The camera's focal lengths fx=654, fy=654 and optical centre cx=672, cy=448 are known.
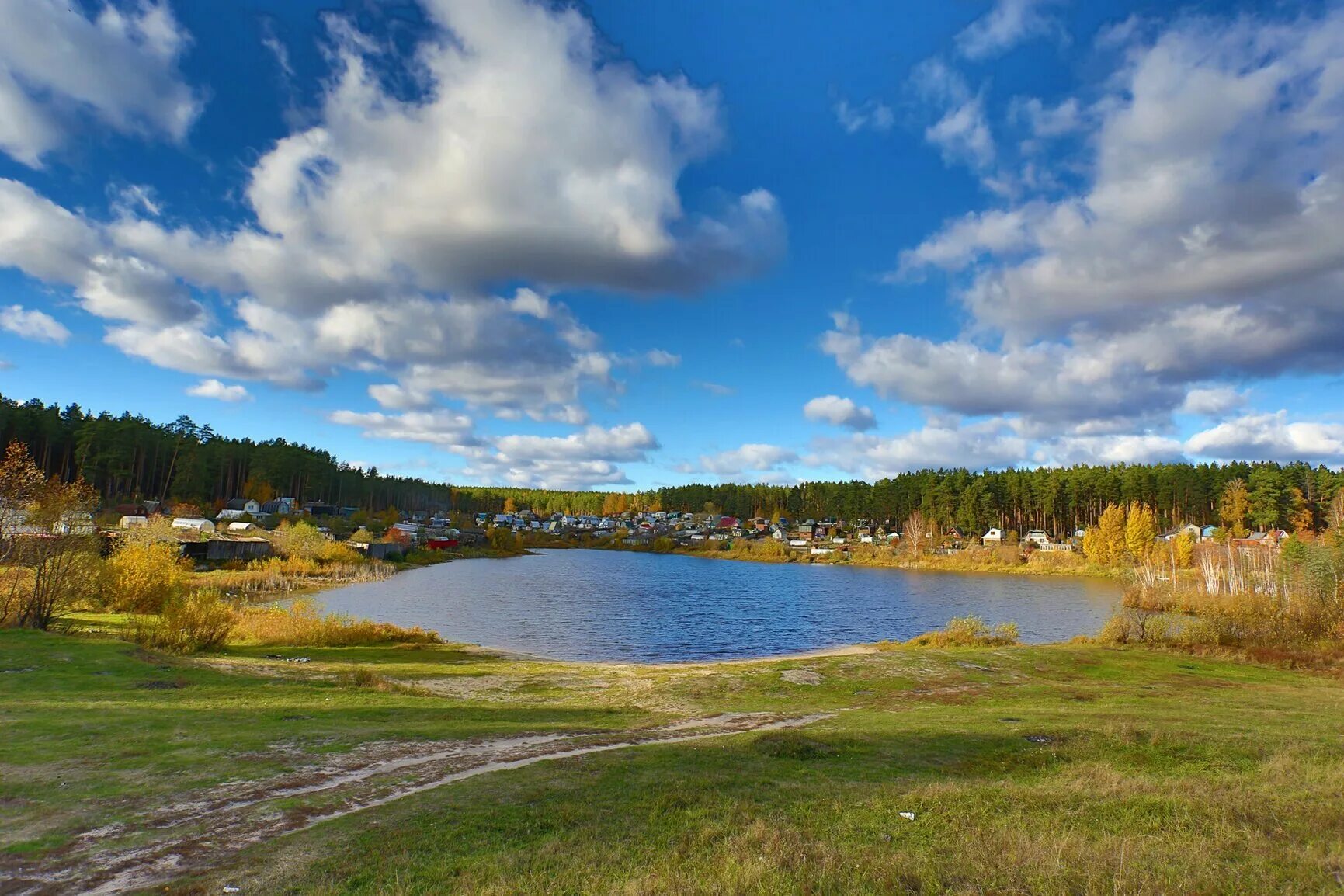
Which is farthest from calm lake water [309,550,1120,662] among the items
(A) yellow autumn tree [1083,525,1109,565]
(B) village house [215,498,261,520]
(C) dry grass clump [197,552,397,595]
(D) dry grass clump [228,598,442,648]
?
(B) village house [215,498,261,520]

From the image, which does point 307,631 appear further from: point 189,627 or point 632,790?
point 632,790

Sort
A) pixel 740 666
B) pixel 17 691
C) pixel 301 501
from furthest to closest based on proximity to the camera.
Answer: pixel 301 501, pixel 740 666, pixel 17 691

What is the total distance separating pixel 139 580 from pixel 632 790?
4153 centimetres

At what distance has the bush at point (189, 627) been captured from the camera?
96.6 feet

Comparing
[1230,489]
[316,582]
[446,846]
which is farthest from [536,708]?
[1230,489]

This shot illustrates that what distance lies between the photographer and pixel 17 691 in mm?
19047

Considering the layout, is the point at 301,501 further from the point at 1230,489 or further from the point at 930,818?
the point at 1230,489

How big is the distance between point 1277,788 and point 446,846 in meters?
14.1

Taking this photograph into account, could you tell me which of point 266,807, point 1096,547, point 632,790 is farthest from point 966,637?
point 1096,547

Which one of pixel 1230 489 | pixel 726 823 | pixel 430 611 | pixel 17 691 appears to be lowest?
pixel 430 611

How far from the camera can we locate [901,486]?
656 feet

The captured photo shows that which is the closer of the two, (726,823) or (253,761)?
(726,823)

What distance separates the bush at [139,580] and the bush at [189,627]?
368 inches

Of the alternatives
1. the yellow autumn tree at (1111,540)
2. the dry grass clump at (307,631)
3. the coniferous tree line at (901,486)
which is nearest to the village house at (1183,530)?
the coniferous tree line at (901,486)
